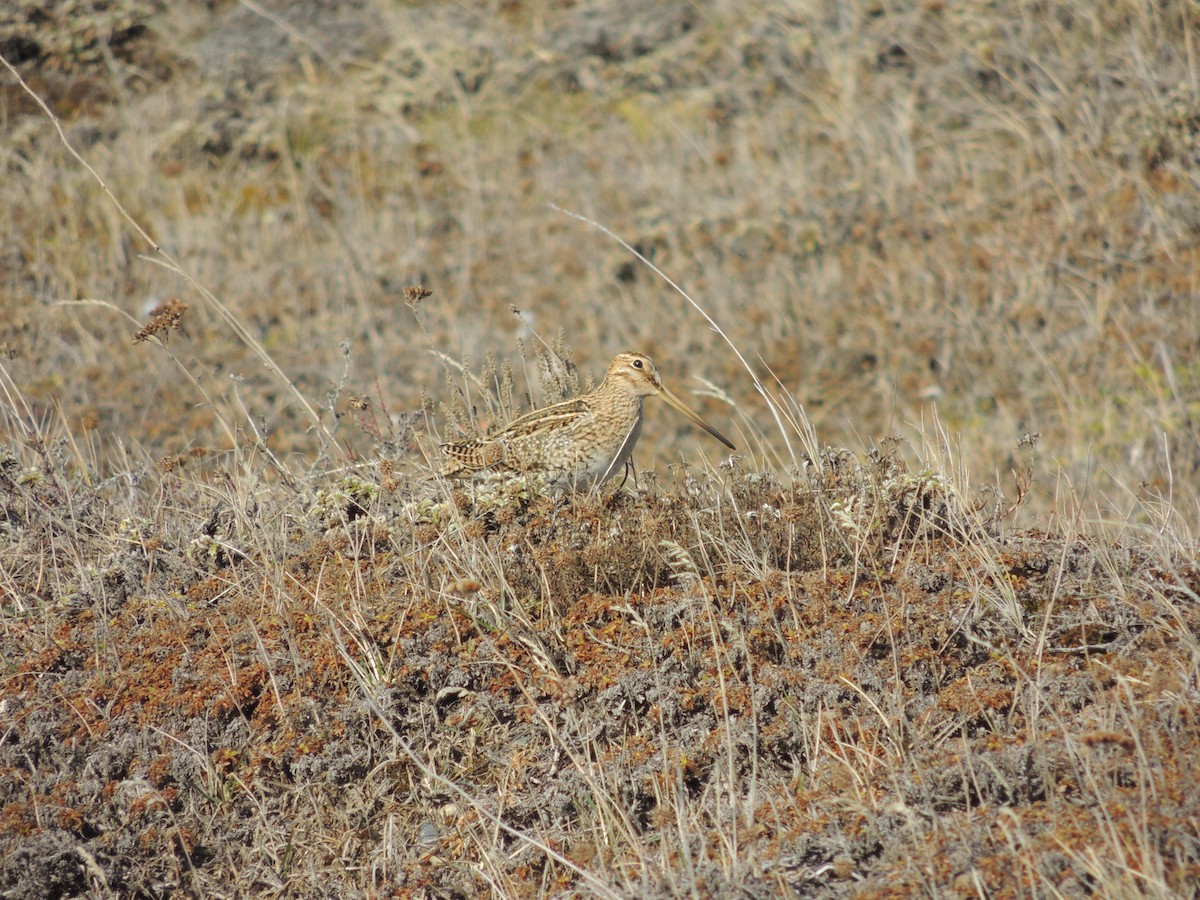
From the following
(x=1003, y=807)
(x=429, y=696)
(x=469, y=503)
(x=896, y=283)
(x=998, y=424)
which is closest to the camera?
(x=1003, y=807)

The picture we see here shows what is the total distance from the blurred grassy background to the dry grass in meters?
0.04

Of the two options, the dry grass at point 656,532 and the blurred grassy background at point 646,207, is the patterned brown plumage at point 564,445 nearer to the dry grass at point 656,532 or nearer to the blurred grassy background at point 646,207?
the dry grass at point 656,532

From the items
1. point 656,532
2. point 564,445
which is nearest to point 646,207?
point 564,445

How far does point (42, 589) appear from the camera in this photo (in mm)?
4234

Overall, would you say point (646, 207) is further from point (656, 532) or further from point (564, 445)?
point (656, 532)

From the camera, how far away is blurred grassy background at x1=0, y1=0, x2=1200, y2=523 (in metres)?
7.90

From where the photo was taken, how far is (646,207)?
31.5 feet

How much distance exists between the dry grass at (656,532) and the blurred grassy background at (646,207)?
41mm

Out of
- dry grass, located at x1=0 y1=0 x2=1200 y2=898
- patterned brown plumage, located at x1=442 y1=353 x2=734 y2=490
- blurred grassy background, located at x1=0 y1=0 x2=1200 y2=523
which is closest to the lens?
dry grass, located at x1=0 y1=0 x2=1200 y2=898

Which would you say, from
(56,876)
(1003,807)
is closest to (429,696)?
(56,876)

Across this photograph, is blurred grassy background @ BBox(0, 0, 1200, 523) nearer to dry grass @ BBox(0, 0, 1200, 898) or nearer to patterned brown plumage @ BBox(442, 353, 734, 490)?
dry grass @ BBox(0, 0, 1200, 898)

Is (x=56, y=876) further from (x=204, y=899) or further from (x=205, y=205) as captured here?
(x=205, y=205)

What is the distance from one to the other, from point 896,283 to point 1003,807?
19.5 ft

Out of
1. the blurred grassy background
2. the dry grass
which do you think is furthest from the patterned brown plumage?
the blurred grassy background
